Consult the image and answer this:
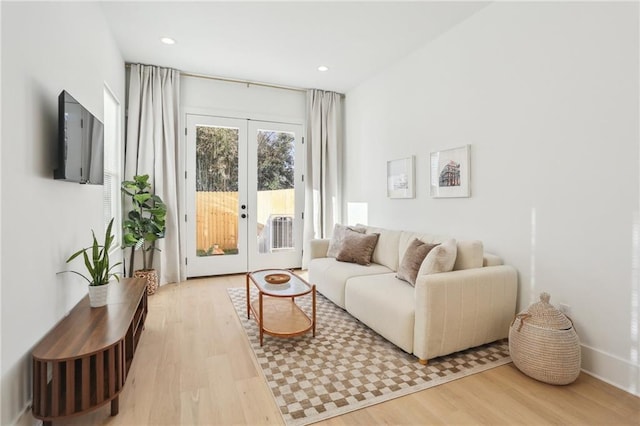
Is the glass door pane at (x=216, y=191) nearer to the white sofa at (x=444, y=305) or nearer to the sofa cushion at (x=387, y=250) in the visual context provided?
the sofa cushion at (x=387, y=250)

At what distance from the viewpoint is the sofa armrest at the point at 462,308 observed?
2.21 metres

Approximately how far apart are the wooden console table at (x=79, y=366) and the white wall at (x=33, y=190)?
0.10 metres

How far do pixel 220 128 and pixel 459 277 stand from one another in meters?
3.83

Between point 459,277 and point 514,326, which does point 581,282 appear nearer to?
point 514,326

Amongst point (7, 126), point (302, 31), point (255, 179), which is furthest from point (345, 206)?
point (7, 126)

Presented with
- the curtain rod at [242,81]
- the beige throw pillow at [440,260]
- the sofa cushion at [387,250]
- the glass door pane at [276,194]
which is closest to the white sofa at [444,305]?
the beige throw pillow at [440,260]

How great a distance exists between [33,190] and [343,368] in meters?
2.09

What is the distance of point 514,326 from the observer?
2242mm

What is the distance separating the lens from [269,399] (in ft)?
6.20

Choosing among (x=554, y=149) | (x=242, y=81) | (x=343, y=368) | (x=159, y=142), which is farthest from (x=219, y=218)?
(x=554, y=149)

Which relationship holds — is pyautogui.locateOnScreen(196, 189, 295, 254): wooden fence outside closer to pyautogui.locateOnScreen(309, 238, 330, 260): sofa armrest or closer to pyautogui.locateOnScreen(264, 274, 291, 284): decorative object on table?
pyautogui.locateOnScreen(309, 238, 330, 260): sofa armrest

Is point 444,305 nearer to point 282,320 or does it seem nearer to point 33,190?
point 282,320

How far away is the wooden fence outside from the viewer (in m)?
4.66

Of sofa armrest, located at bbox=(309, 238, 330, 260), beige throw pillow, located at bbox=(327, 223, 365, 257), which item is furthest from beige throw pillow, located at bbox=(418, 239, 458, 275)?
sofa armrest, located at bbox=(309, 238, 330, 260)
